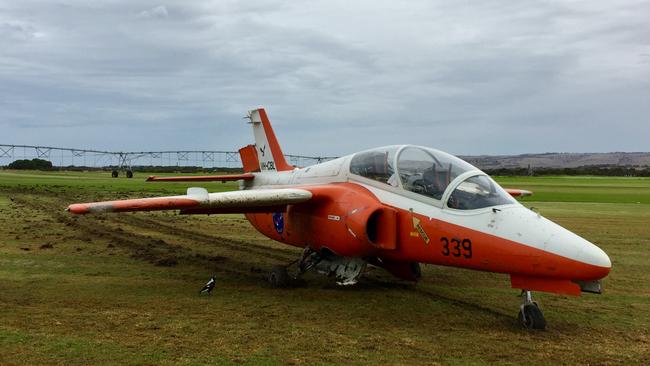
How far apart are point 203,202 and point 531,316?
17.5 ft

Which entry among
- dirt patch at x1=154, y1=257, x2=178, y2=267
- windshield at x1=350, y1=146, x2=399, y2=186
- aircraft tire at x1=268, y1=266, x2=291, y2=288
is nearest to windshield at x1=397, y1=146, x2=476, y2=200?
windshield at x1=350, y1=146, x2=399, y2=186

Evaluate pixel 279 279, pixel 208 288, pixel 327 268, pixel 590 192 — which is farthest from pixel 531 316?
pixel 590 192

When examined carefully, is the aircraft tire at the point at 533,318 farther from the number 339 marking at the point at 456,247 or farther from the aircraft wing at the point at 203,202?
the aircraft wing at the point at 203,202

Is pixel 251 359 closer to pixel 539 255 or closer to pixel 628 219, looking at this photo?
pixel 539 255

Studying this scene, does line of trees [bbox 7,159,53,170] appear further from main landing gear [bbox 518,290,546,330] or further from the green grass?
main landing gear [bbox 518,290,546,330]

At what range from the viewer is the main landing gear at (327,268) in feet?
30.2

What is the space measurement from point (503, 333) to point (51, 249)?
430 inches

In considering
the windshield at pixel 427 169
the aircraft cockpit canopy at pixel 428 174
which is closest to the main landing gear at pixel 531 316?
the aircraft cockpit canopy at pixel 428 174

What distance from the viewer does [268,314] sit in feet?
25.3

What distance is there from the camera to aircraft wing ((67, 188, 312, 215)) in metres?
8.55

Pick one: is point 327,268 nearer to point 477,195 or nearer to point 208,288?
point 208,288

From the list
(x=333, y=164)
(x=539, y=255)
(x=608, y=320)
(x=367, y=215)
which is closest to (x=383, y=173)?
(x=367, y=215)

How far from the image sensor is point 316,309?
26.6 feet

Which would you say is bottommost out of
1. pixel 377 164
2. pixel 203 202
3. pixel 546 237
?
pixel 546 237
